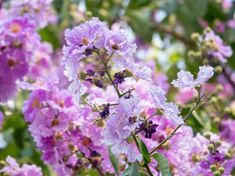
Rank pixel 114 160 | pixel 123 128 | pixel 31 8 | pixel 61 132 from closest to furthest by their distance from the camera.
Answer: pixel 123 128 < pixel 114 160 < pixel 61 132 < pixel 31 8

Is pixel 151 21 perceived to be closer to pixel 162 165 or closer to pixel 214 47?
pixel 214 47

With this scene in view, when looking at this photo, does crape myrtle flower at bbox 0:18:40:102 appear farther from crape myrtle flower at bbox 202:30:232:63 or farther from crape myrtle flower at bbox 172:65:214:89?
crape myrtle flower at bbox 172:65:214:89

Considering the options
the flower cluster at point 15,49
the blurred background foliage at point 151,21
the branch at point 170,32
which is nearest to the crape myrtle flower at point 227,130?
the blurred background foliage at point 151,21

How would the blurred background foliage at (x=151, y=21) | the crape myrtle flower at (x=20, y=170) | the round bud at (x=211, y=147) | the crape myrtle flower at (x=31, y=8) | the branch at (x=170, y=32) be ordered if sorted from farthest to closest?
the branch at (x=170, y=32) → the blurred background foliage at (x=151, y=21) → the crape myrtle flower at (x=31, y=8) → the crape myrtle flower at (x=20, y=170) → the round bud at (x=211, y=147)

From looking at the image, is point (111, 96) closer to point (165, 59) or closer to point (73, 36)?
point (73, 36)

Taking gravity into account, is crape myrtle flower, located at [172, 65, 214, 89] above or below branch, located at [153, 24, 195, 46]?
below

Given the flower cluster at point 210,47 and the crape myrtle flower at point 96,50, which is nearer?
the crape myrtle flower at point 96,50

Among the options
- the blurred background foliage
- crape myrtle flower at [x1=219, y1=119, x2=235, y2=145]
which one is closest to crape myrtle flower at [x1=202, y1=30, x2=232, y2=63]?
crape myrtle flower at [x1=219, y1=119, x2=235, y2=145]

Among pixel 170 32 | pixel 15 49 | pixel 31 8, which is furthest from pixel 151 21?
pixel 15 49

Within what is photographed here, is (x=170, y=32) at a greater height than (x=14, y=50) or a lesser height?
lesser

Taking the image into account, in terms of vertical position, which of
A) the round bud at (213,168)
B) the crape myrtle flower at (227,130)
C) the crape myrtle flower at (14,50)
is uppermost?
the crape myrtle flower at (14,50)

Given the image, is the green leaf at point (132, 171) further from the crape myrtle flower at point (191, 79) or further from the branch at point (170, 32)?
the branch at point (170, 32)
